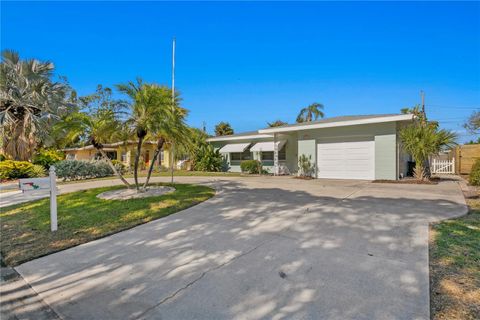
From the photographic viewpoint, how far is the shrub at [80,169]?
16.1 m

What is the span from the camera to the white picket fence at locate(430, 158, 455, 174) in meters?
17.8

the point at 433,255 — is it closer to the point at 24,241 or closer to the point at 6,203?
the point at 24,241

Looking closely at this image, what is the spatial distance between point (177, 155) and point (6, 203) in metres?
6.17

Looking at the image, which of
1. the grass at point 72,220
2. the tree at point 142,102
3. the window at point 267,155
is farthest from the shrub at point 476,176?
the tree at point 142,102

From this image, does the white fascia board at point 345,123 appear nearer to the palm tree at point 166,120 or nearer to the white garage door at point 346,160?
the white garage door at point 346,160

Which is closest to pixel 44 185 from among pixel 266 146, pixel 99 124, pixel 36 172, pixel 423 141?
pixel 99 124

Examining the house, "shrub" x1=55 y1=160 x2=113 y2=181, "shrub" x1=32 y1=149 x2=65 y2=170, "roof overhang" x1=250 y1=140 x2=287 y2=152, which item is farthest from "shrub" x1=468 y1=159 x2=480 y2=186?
"shrub" x1=32 y1=149 x2=65 y2=170

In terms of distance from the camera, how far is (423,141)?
36.9 feet

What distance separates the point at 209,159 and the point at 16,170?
1277 centimetres

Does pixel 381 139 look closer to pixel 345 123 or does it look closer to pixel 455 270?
pixel 345 123

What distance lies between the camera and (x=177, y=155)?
970cm

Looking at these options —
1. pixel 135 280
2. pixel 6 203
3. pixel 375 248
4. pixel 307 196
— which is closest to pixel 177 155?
pixel 307 196

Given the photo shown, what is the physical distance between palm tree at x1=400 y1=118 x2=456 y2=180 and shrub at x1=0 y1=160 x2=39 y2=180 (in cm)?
2168

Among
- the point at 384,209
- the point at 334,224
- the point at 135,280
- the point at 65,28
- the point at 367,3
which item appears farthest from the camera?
the point at 65,28
